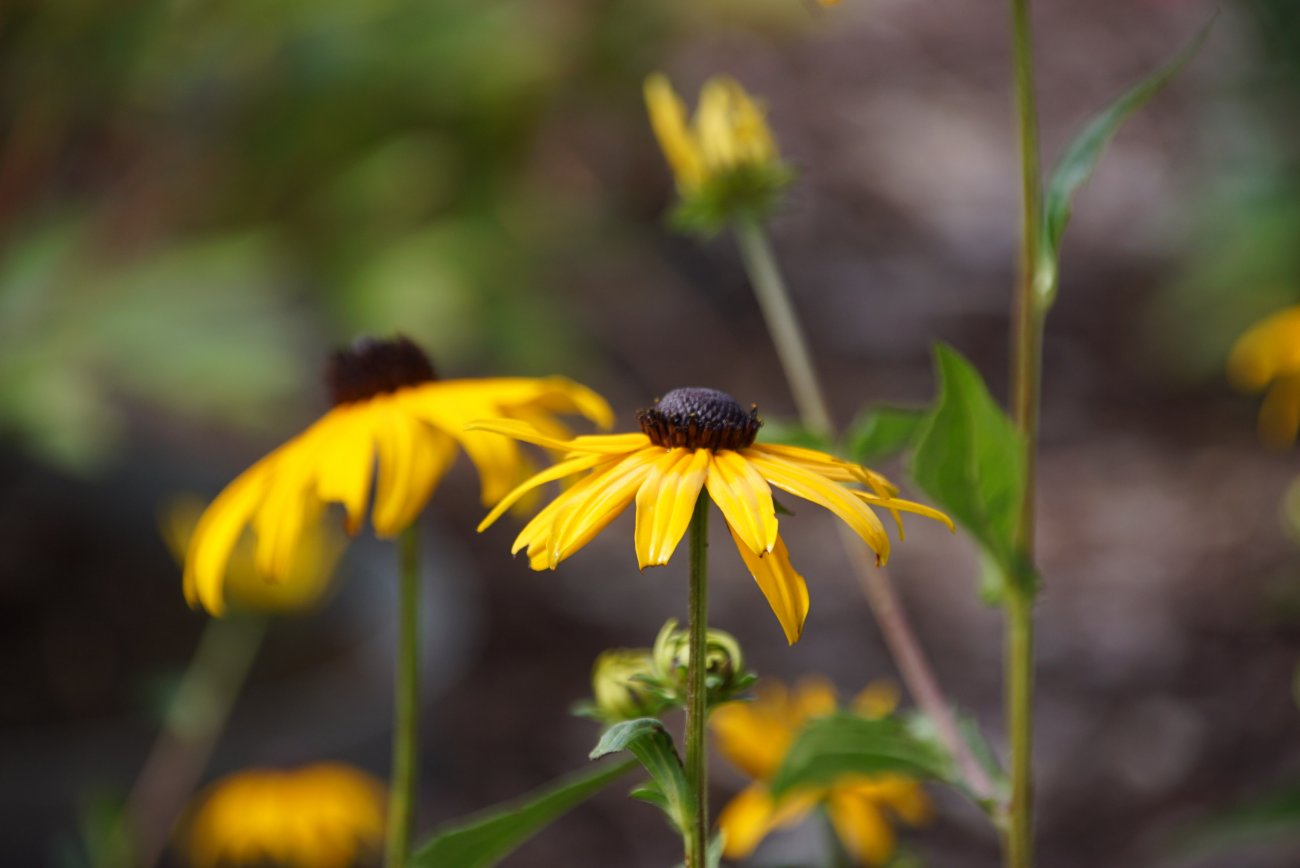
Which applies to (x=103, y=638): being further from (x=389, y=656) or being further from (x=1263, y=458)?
(x=1263, y=458)

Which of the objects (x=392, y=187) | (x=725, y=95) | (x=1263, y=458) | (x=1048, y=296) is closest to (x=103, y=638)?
(x=392, y=187)

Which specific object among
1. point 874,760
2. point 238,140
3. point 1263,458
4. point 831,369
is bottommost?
point 874,760

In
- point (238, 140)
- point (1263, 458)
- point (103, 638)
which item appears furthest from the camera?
point (238, 140)

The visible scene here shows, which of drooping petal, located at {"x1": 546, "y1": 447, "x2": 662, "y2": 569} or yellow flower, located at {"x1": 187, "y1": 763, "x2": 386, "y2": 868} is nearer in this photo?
drooping petal, located at {"x1": 546, "y1": 447, "x2": 662, "y2": 569}

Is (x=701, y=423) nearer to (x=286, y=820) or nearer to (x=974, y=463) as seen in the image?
(x=974, y=463)

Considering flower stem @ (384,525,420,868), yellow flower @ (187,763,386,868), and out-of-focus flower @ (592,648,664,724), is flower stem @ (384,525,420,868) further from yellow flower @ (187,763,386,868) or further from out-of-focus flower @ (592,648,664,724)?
yellow flower @ (187,763,386,868)

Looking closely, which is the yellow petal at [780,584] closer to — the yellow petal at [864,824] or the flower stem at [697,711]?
the flower stem at [697,711]

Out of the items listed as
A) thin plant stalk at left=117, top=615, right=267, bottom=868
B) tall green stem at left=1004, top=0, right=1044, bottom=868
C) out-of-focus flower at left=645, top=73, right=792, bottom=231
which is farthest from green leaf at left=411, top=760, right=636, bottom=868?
thin plant stalk at left=117, top=615, right=267, bottom=868
